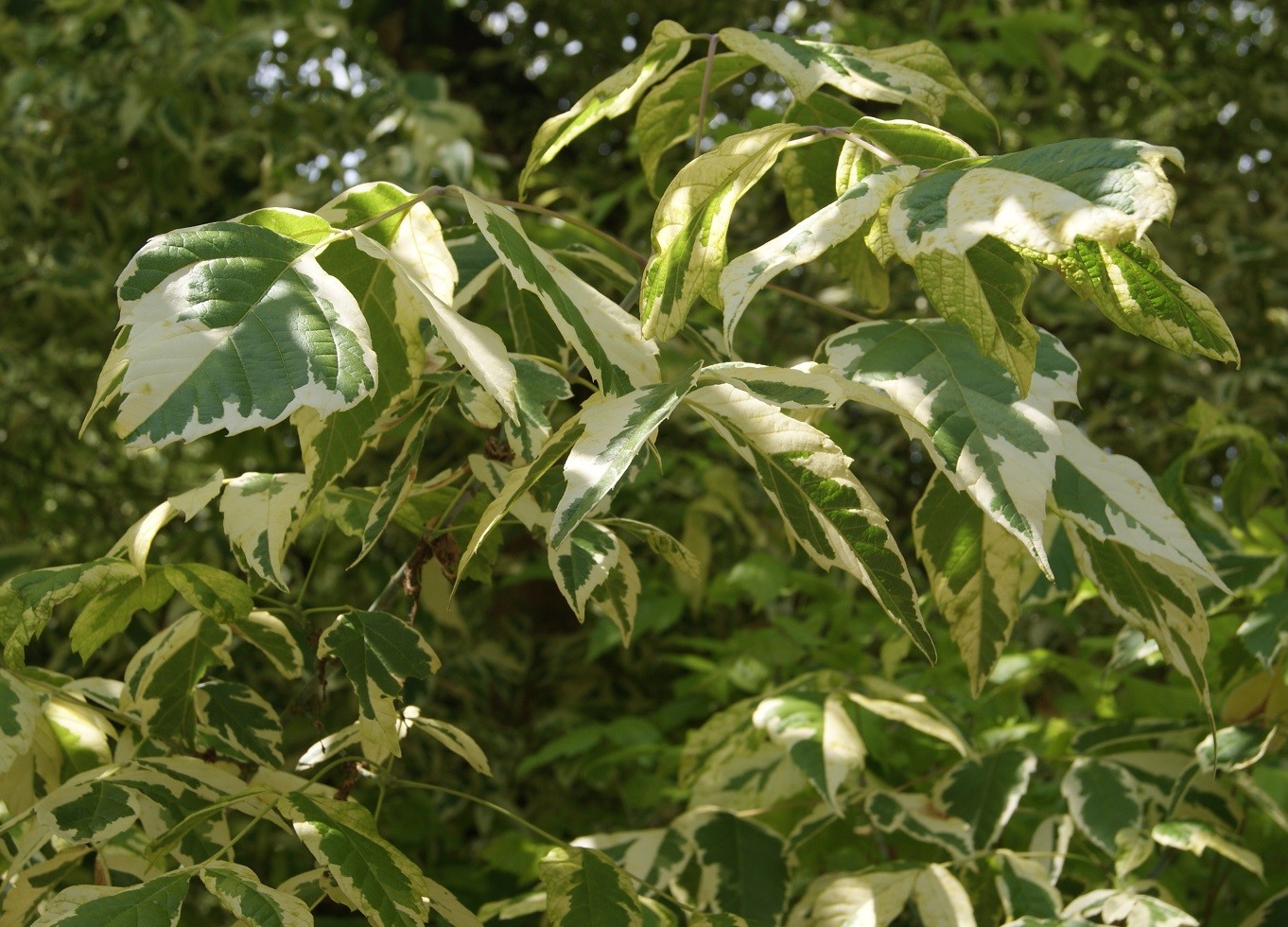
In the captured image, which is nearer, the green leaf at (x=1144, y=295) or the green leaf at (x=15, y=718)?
the green leaf at (x=1144, y=295)

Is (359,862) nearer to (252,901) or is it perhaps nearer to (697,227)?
(252,901)

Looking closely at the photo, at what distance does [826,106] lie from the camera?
0.88m

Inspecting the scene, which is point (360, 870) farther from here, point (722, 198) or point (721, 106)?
point (721, 106)

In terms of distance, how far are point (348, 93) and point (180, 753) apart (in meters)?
1.87

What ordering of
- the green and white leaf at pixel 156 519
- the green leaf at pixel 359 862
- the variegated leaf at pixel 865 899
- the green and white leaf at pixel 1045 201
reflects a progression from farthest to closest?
1. the variegated leaf at pixel 865 899
2. the green and white leaf at pixel 156 519
3. the green leaf at pixel 359 862
4. the green and white leaf at pixel 1045 201

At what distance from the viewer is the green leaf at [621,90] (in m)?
0.84

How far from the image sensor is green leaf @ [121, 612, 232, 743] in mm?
798

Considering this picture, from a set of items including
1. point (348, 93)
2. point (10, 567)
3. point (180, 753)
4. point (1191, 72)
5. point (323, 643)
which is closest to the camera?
point (323, 643)

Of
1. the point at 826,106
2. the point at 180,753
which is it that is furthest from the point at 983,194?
the point at 180,753

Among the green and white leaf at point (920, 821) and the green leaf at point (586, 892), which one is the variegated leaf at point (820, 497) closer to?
the green leaf at point (586, 892)

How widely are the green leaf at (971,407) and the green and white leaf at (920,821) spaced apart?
0.38m

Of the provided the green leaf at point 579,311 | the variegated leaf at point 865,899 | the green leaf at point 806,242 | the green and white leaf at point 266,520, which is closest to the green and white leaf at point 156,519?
the green and white leaf at point 266,520

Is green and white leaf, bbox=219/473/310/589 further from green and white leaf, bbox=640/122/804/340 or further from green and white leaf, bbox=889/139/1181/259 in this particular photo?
green and white leaf, bbox=889/139/1181/259

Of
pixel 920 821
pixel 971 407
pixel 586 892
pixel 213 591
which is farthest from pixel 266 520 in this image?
pixel 920 821
